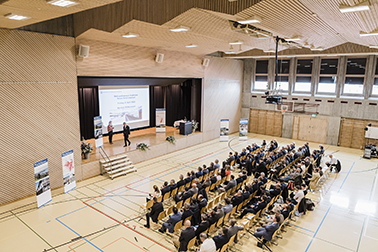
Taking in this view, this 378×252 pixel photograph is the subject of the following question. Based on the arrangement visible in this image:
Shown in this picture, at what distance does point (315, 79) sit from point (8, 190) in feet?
73.3

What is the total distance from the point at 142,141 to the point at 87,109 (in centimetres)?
407

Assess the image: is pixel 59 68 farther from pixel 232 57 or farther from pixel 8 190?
pixel 232 57

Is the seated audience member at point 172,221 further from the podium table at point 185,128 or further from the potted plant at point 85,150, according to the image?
the podium table at point 185,128

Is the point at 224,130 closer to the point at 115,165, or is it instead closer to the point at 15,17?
the point at 115,165

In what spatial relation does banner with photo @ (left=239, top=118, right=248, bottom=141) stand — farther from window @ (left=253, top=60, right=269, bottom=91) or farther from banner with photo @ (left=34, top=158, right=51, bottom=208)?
banner with photo @ (left=34, top=158, right=51, bottom=208)

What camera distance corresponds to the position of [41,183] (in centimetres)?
1023

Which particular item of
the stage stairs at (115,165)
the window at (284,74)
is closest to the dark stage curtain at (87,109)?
the stage stairs at (115,165)

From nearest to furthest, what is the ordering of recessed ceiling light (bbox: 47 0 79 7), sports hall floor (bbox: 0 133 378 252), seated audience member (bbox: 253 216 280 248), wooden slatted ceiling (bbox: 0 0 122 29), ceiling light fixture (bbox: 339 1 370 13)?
ceiling light fixture (bbox: 339 1 370 13) < recessed ceiling light (bbox: 47 0 79 7) < wooden slatted ceiling (bbox: 0 0 122 29) < seated audience member (bbox: 253 216 280 248) < sports hall floor (bbox: 0 133 378 252)

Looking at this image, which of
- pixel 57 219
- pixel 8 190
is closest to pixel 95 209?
pixel 57 219

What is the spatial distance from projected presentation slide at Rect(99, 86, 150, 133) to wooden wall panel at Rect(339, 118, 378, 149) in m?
15.7

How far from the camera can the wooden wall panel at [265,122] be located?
24328mm

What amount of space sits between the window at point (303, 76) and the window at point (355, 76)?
9.09 ft

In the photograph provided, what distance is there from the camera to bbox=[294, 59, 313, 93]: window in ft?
73.4

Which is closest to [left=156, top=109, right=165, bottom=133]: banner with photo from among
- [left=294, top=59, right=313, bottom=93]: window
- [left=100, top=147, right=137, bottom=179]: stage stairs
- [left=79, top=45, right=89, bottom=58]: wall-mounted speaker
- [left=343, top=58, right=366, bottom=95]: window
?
[left=100, top=147, right=137, bottom=179]: stage stairs
